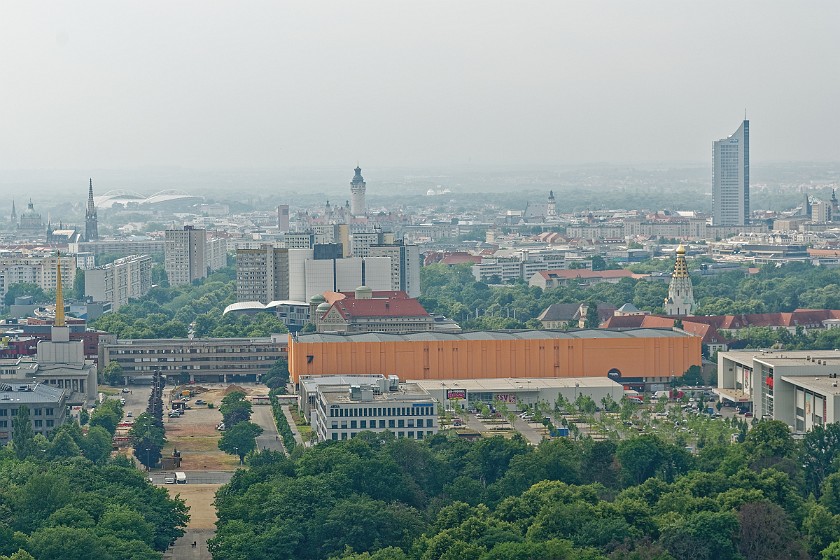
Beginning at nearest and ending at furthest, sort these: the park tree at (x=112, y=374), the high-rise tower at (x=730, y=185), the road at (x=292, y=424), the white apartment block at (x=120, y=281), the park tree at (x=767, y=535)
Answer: the park tree at (x=767, y=535)
the road at (x=292, y=424)
the park tree at (x=112, y=374)
the white apartment block at (x=120, y=281)
the high-rise tower at (x=730, y=185)

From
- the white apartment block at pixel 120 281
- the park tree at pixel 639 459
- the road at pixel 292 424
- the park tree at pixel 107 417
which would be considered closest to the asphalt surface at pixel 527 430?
the road at pixel 292 424

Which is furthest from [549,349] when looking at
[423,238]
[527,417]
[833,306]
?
[423,238]

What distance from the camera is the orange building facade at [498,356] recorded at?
45281 mm

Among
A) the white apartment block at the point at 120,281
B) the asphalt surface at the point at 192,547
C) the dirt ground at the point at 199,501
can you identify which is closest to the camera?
the asphalt surface at the point at 192,547

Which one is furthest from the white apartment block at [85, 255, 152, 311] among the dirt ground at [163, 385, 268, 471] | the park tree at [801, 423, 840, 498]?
the park tree at [801, 423, 840, 498]

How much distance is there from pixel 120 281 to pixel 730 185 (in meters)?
68.0

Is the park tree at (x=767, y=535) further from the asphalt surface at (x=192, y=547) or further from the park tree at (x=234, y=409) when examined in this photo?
the park tree at (x=234, y=409)

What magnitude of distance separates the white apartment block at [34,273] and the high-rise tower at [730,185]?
61711mm

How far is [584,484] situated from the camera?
97.2 ft

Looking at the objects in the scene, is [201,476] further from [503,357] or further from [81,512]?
[503,357]

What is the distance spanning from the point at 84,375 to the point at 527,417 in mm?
10076

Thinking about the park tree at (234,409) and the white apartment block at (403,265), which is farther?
the white apartment block at (403,265)

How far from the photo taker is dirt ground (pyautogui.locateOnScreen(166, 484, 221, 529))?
2955cm

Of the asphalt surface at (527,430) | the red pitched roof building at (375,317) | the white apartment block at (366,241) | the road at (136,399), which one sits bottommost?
the road at (136,399)
